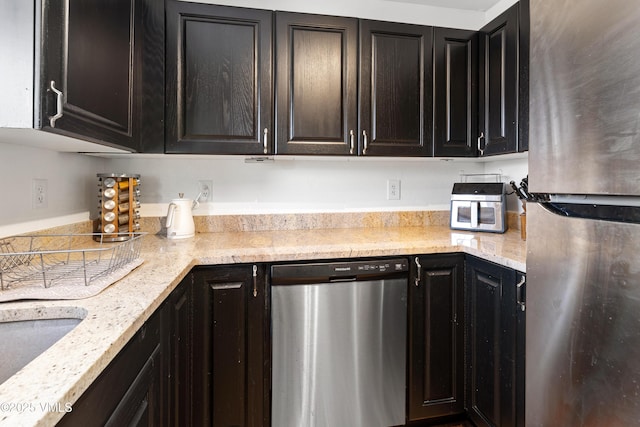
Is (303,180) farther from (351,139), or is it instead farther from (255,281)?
(255,281)

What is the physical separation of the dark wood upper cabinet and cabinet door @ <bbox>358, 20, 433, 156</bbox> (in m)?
0.29

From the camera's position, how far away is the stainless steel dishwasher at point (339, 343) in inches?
53.5

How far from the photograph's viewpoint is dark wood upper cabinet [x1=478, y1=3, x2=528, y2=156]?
1550mm

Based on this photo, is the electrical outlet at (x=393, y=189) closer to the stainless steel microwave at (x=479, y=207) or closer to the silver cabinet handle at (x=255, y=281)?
the stainless steel microwave at (x=479, y=207)

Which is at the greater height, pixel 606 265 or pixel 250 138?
pixel 250 138

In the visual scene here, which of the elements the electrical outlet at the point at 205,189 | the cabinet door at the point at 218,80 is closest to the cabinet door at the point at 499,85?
the cabinet door at the point at 218,80

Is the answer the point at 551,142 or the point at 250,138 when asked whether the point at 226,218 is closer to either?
the point at 250,138

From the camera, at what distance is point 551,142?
85 centimetres

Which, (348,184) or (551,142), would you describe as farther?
→ (348,184)

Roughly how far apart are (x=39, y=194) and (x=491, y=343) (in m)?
1.89

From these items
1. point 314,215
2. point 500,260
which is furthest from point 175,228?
point 500,260

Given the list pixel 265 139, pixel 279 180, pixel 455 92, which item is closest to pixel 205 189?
pixel 279 180

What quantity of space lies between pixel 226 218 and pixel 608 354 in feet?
5.51

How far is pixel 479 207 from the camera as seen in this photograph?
187 cm
